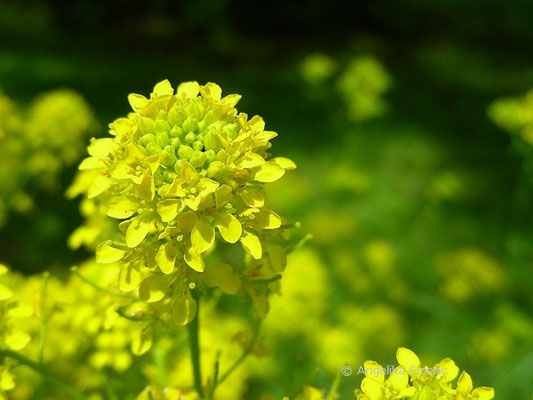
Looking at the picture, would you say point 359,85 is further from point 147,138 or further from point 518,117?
point 147,138

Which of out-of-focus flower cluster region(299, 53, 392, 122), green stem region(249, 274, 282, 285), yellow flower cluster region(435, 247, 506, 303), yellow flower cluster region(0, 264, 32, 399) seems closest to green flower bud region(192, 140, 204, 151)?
green stem region(249, 274, 282, 285)

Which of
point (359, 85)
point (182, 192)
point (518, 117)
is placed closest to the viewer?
point (182, 192)

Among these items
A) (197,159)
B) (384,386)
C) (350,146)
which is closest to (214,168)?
(197,159)

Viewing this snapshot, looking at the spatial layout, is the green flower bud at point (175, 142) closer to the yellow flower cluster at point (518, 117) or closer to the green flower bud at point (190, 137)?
the green flower bud at point (190, 137)

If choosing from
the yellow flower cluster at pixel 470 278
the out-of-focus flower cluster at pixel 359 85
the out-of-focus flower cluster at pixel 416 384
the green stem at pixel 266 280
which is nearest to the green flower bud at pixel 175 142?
the green stem at pixel 266 280

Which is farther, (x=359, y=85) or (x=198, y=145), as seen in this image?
(x=359, y=85)

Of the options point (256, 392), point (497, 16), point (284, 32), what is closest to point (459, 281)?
point (256, 392)

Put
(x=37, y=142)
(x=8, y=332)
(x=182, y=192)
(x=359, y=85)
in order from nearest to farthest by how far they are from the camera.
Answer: (x=182, y=192) < (x=8, y=332) < (x=37, y=142) < (x=359, y=85)
